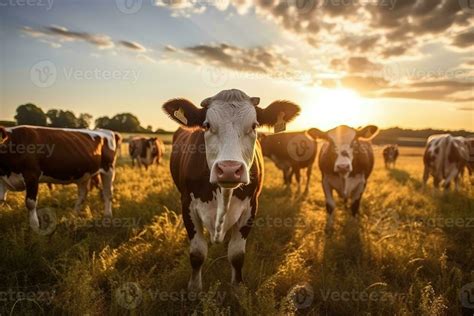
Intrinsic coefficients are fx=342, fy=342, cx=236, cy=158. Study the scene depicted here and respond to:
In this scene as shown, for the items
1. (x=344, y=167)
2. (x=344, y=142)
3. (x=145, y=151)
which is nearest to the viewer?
(x=344, y=167)

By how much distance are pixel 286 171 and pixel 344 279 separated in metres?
8.05

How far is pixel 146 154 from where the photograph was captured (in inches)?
747

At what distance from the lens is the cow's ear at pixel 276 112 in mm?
3762

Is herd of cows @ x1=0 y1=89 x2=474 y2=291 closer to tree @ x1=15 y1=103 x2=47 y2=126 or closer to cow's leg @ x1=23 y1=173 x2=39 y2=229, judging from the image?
cow's leg @ x1=23 y1=173 x2=39 y2=229

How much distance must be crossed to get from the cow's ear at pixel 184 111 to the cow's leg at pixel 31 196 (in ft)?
10.9

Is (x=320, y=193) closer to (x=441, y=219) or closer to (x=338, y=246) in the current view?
(x=441, y=219)

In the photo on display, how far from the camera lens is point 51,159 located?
624 cm

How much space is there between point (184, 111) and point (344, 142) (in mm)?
3903

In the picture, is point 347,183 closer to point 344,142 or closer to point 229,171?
point 344,142

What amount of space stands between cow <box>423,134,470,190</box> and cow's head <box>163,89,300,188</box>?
28.5 ft

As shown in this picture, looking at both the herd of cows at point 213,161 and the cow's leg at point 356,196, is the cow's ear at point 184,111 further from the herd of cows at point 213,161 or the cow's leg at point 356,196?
the cow's leg at point 356,196

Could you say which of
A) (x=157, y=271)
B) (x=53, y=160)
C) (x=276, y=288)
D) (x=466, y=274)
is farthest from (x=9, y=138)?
(x=466, y=274)

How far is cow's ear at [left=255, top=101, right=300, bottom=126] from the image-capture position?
3762 millimetres

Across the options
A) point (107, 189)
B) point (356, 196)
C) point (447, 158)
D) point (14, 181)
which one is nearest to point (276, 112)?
point (356, 196)
